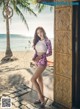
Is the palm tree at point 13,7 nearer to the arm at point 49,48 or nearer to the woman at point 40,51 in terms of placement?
the woman at point 40,51

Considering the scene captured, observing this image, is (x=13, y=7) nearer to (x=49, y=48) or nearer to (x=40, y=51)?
(x=40, y=51)

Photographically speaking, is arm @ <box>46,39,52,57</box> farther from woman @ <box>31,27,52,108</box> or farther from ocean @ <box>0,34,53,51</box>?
ocean @ <box>0,34,53,51</box>

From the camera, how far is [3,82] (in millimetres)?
9469

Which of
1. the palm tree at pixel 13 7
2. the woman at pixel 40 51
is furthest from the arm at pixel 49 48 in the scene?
the palm tree at pixel 13 7

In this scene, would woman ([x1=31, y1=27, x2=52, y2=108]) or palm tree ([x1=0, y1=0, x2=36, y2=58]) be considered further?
palm tree ([x1=0, y1=0, x2=36, y2=58])

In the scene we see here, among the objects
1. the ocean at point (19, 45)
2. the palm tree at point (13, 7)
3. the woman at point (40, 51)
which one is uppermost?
the palm tree at point (13, 7)

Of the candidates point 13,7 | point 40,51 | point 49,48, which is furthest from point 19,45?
point 49,48

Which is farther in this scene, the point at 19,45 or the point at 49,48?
the point at 19,45

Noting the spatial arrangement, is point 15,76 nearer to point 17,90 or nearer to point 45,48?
point 17,90

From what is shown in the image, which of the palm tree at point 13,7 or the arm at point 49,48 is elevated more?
the palm tree at point 13,7

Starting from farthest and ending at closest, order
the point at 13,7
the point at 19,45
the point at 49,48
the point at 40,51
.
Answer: the point at 19,45 < the point at 13,7 < the point at 40,51 < the point at 49,48

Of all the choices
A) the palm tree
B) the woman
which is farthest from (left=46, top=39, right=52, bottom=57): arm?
the palm tree

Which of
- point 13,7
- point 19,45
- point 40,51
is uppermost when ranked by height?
point 13,7
